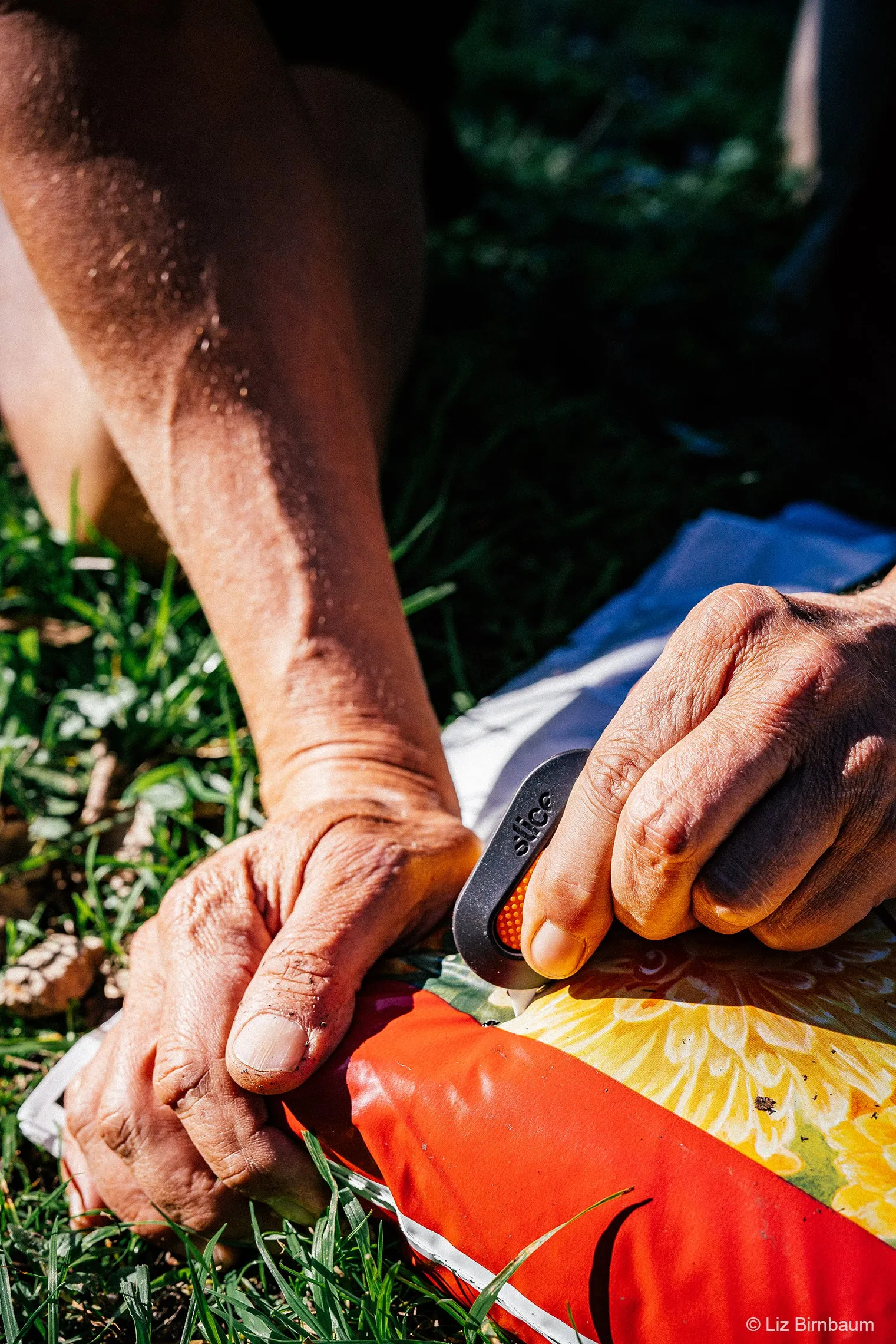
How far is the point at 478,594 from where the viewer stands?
80.7 inches

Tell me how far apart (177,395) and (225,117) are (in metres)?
0.44

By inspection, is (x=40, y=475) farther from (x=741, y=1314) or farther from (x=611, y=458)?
(x=741, y=1314)

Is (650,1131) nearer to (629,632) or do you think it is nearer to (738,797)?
(738,797)

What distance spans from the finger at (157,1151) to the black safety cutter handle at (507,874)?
0.38m

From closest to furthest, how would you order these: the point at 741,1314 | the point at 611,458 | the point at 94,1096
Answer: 1. the point at 741,1314
2. the point at 94,1096
3. the point at 611,458

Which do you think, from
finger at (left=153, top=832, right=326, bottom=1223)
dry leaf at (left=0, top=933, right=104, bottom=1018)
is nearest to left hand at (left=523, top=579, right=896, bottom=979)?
finger at (left=153, top=832, right=326, bottom=1223)

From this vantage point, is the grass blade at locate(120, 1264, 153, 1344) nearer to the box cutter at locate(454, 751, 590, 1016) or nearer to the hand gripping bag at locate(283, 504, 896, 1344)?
the hand gripping bag at locate(283, 504, 896, 1344)

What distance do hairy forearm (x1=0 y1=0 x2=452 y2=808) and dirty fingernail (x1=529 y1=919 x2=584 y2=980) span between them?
1.29 feet

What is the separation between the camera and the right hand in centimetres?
101

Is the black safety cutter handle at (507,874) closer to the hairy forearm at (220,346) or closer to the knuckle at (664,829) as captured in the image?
the knuckle at (664,829)

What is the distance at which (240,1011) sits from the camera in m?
1.01

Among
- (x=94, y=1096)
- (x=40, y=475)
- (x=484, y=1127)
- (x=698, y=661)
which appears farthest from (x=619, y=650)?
(x=40, y=475)

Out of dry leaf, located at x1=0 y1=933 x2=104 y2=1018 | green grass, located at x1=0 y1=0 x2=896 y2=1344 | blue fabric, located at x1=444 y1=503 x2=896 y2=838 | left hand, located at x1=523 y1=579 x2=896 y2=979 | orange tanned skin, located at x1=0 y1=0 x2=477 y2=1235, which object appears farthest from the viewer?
blue fabric, located at x1=444 y1=503 x2=896 y2=838

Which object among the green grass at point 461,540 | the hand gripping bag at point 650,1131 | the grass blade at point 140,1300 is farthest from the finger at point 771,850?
the grass blade at point 140,1300
